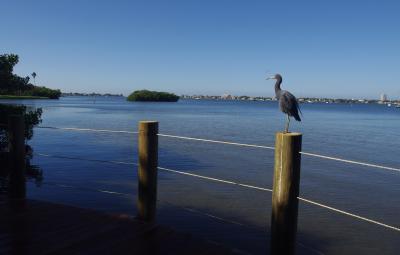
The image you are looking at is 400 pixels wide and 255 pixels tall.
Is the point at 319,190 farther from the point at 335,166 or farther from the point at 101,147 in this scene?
the point at 101,147

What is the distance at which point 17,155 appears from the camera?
600 cm

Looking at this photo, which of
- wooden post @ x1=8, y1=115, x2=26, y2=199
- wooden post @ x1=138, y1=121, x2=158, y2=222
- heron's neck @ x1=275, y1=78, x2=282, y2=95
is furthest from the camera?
heron's neck @ x1=275, y1=78, x2=282, y2=95

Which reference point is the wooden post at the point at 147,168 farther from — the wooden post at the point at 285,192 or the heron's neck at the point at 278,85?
the heron's neck at the point at 278,85

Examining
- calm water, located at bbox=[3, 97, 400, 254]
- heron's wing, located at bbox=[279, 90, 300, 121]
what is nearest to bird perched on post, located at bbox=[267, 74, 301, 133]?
heron's wing, located at bbox=[279, 90, 300, 121]

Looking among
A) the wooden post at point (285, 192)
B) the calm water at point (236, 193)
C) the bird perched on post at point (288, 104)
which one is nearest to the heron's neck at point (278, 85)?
the bird perched on post at point (288, 104)

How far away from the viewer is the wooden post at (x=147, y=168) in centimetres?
520

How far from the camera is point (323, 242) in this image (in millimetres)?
10195

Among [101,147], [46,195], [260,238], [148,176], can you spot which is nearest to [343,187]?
[260,238]

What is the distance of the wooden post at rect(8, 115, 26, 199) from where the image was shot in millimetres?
5930

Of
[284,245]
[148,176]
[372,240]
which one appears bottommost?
[372,240]

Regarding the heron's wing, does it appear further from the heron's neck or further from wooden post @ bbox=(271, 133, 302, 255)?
wooden post @ bbox=(271, 133, 302, 255)

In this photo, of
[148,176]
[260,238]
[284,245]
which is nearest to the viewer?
[284,245]

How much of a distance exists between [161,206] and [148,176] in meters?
7.41

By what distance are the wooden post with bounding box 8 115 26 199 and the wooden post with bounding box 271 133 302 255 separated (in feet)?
12.3
